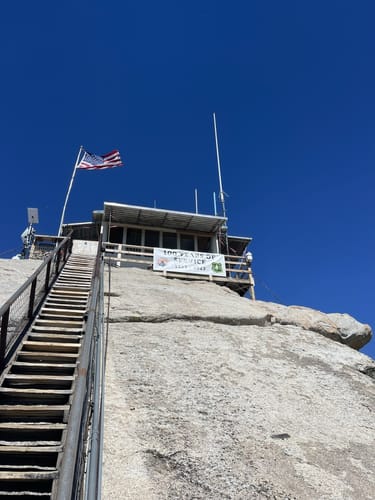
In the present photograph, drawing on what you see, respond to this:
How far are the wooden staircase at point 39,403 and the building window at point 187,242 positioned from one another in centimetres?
1459

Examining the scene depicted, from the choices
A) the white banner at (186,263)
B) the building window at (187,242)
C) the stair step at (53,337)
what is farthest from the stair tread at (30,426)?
the building window at (187,242)

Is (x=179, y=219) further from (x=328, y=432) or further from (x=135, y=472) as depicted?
(x=135, y=472)

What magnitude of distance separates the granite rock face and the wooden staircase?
75 centimetres

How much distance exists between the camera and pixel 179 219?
22.1m

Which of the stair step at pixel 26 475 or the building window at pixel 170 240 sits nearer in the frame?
the stair step at pixel 26 475

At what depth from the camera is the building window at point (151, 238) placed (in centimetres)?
2250

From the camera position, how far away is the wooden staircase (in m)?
4.02

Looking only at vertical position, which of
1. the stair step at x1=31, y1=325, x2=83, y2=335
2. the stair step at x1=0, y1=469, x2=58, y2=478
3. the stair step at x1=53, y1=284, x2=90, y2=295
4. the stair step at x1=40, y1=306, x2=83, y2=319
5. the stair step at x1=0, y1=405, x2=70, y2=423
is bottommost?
the stair step at x1=0, y1=469, x2=58, y2=478

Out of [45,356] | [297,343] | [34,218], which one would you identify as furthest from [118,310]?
[34,218]

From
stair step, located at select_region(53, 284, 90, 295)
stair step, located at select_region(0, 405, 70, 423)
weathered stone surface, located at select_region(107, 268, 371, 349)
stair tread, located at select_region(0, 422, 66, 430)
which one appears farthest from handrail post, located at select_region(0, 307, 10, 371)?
weathered stone surface, located at select_region(107, 268, 371, 349)

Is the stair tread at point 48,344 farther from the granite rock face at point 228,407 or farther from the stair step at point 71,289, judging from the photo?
the stair step at point 71,289

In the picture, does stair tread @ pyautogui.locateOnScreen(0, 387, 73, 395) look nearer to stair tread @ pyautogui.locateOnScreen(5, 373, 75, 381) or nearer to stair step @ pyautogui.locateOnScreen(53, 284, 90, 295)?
stair tread @ pyautogui.locateOnScreen(5, 373, 75, 381)

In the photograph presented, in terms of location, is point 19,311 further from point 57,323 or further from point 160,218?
point 160,218

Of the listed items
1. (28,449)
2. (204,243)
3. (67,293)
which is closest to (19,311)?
(67,293)
